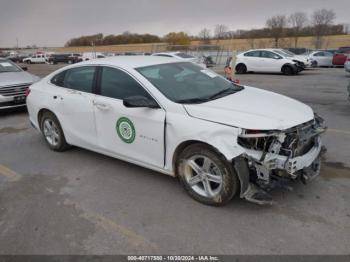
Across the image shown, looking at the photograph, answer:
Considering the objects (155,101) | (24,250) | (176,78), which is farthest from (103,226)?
(176,78)

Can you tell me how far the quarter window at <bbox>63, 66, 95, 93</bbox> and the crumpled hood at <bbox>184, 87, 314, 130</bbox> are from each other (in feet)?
5.83

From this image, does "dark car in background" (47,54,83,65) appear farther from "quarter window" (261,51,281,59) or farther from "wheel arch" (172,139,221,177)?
"wheel arch" (172,139,221,177)

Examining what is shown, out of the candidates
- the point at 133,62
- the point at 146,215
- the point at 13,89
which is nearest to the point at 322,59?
the point at 13,89

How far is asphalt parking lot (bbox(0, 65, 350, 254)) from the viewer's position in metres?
2.85

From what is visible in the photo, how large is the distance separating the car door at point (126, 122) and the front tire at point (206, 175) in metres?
0.35

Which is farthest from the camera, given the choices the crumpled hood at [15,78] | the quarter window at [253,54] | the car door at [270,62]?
the quarter window at [253,54]

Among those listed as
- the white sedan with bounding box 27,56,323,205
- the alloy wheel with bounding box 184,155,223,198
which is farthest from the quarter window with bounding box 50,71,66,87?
the alloy wheel with bounding box 184,155,223,198

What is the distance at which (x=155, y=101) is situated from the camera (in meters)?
3.68

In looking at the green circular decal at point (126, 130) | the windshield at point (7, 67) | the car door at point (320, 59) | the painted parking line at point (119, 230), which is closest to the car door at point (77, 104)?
the green circular decal at point (126, 130)

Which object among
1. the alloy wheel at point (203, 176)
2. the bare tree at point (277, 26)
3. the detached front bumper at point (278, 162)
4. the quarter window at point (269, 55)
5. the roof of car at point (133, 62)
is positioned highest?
the bare tree at point (277, 26)

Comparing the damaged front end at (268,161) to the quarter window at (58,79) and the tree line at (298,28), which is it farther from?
the tree line at (298,28)

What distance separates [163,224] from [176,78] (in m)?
1.90

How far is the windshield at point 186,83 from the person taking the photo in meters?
3.81

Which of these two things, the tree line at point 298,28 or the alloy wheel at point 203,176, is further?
the tree line at point 298,28
